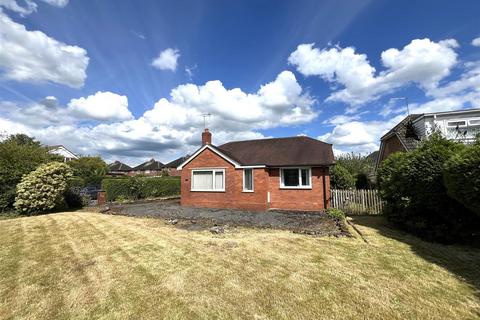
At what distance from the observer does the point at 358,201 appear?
1541cm

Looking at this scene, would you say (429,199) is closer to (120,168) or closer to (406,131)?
(406,131)

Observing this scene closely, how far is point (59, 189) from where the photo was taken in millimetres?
18062

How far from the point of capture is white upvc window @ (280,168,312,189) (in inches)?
673

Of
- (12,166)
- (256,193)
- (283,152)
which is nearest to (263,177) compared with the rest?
(256,193)

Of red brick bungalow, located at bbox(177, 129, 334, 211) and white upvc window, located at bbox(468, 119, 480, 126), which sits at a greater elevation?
white upvc window, located at bbox(468, 119, 480, 126)

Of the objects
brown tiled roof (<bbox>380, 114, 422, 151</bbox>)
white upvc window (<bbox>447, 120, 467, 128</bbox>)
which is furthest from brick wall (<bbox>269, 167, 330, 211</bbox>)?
white upvc window (<bbox>447, 120, 467, 128</bbox>)

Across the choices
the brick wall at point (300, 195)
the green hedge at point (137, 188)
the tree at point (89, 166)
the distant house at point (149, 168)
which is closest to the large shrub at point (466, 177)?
the brick wall at point (300, 195)

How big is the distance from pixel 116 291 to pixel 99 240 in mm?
5117

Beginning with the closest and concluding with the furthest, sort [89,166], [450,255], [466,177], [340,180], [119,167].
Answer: [466,177], [450,255], [340,180], [89,166], [119,167]

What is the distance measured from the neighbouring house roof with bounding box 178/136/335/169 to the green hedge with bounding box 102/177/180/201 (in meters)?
9.38

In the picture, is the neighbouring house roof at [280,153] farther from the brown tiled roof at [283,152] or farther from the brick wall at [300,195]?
the brick wall at [300,195]

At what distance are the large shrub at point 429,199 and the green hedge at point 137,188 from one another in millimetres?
23395

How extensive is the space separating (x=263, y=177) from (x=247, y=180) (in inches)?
56.9

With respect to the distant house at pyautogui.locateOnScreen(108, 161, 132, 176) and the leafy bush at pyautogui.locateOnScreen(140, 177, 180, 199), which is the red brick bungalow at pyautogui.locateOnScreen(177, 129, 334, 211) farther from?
the distant house at pyautogui.locateOnScreen(108, 161, 132, 176)
